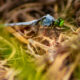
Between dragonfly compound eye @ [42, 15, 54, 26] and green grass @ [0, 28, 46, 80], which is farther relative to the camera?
dragonfly compound eye @ [42, 15, 54, 26]

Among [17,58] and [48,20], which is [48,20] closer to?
[48,20]

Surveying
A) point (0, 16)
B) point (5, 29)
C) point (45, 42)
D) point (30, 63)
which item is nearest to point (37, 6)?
point (0, 16)

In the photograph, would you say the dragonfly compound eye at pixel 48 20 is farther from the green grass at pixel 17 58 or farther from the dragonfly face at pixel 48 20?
the green grass at pixel 17 58

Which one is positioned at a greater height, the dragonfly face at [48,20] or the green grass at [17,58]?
the dragonfly face at [48,20]

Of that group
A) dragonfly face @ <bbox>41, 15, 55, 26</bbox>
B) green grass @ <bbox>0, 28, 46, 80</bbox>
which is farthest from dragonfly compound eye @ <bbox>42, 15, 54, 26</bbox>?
green grass @ <bbox>0, 28, 46, 80</bbox>

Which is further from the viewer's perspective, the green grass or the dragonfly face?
the dragonfly face

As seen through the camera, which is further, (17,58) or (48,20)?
(48,20)

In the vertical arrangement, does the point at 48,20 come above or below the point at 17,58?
above

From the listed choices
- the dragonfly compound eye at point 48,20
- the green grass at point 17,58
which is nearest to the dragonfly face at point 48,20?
the dragonfly compound eye at point 48,20

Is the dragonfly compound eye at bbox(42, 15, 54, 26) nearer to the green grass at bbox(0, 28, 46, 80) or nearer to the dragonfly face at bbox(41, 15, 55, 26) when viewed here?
the dragonfly face at bbox(41, 15, 55, 26)

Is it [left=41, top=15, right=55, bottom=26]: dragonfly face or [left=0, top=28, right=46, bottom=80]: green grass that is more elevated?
[left=41, top=15, right=55, bottom=26]: dragonfly face

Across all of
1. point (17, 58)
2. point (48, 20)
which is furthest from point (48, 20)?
point (17, 58)

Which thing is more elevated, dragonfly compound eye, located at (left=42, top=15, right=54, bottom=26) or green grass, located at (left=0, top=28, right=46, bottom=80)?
dragonfly compound eye, located at (left=42, top=15, right=54, bottom=26)
